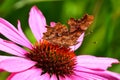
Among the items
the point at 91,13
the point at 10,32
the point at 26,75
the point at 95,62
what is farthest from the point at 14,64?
the point at 91,13

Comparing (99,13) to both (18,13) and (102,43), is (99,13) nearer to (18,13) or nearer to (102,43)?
(102,43)

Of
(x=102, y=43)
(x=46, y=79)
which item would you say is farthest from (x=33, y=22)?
(x=102, y=43)

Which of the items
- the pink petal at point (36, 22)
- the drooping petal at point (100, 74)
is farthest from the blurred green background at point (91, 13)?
the drooping petal at point (100, 74)

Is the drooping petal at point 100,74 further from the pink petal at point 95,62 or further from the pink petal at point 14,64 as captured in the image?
the pink petal at point 14,64

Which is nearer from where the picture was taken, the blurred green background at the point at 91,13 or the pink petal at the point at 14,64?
the pink petal at the point at 14,64

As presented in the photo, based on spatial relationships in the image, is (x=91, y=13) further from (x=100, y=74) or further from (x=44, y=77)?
(x=44, y=77)

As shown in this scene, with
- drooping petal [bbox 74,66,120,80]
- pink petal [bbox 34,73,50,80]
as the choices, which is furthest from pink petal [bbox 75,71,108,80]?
pink petal [bbox 34,73,50,80]
